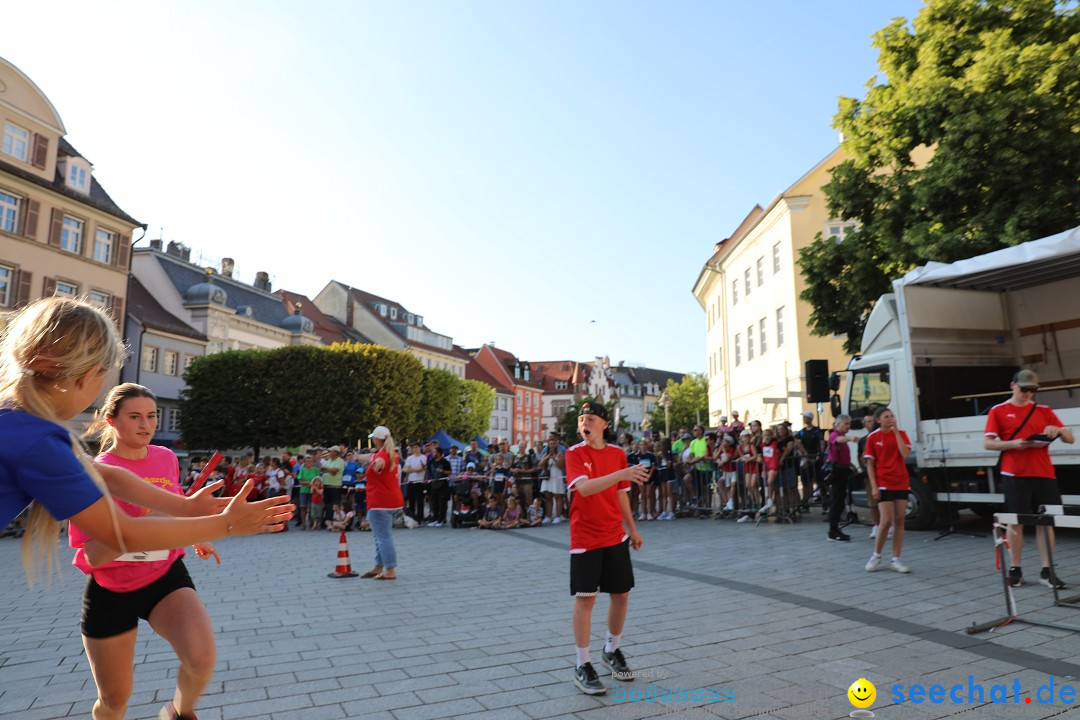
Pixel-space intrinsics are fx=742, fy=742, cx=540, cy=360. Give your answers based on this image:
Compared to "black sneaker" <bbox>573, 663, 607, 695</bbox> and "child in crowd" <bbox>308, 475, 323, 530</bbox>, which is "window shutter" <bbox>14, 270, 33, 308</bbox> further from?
"black sneaker" <bbox>573, 663, 607, 695</bbox>

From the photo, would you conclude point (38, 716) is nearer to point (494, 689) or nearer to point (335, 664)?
point (335, 664)

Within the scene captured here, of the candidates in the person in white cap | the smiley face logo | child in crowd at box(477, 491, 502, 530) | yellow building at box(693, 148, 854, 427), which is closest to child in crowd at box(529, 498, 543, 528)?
child in crowd at box(477, 491, 502, 530)

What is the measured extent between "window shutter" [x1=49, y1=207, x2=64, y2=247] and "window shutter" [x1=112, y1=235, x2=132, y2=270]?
358 centimetres

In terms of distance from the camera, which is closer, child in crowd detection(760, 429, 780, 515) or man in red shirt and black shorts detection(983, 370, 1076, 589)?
man in red shirt and black shorts detection(983, 370, 1076, 589)

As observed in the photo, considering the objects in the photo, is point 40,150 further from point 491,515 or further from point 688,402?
point 688,402

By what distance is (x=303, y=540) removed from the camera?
15828 mm

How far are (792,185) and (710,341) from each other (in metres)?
20.5

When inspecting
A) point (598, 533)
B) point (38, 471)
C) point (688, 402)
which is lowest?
point (598, 533)

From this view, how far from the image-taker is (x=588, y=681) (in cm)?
462

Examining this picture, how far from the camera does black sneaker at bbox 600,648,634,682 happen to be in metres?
4.86

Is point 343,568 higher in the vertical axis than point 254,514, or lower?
lower

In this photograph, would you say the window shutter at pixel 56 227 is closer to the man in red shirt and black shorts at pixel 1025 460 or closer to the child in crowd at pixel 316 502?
the child in crowd at pixel 316 502

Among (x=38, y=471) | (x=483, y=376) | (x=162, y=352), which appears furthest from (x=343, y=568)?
(x=483, y=376)

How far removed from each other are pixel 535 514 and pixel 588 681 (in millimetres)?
13328
